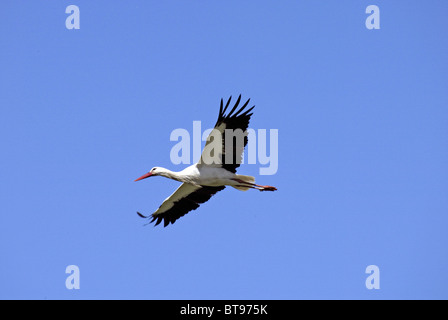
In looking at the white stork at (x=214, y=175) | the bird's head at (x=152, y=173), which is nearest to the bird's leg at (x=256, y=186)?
the white stork at (x=214, y=175)

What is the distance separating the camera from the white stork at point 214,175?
995 centimetres

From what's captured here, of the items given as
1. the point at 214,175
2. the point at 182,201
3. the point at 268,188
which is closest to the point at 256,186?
the point at 268,188

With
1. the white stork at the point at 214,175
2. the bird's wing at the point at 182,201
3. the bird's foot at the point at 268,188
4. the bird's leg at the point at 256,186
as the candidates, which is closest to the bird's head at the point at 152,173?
the white stork at the point at 214,175

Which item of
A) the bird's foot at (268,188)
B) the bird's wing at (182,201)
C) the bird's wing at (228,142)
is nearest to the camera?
the bird's wing at (228,142)

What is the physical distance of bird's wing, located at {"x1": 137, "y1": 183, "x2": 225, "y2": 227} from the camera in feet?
37.8

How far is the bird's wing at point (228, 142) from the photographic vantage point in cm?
991

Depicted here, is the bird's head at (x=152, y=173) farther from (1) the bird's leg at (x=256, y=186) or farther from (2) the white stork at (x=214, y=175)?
(1) the bird's leg at (x=256, y=186)

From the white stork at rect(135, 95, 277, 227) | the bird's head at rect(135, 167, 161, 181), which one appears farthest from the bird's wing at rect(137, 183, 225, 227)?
the bird's head at rect(135, 167, 161, 181)

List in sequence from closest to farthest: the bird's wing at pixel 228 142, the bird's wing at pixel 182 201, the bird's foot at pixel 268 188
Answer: the bird's wing at pixel 228 142 → the bird's foot at pixel 268 188 → the bird's wing at pixel 182 201

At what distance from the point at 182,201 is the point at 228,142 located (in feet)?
6.89

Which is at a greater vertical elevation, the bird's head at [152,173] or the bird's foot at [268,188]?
the bird's head at [152,173]

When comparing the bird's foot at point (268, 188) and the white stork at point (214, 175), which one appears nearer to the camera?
the white stork at point (214, 175)
